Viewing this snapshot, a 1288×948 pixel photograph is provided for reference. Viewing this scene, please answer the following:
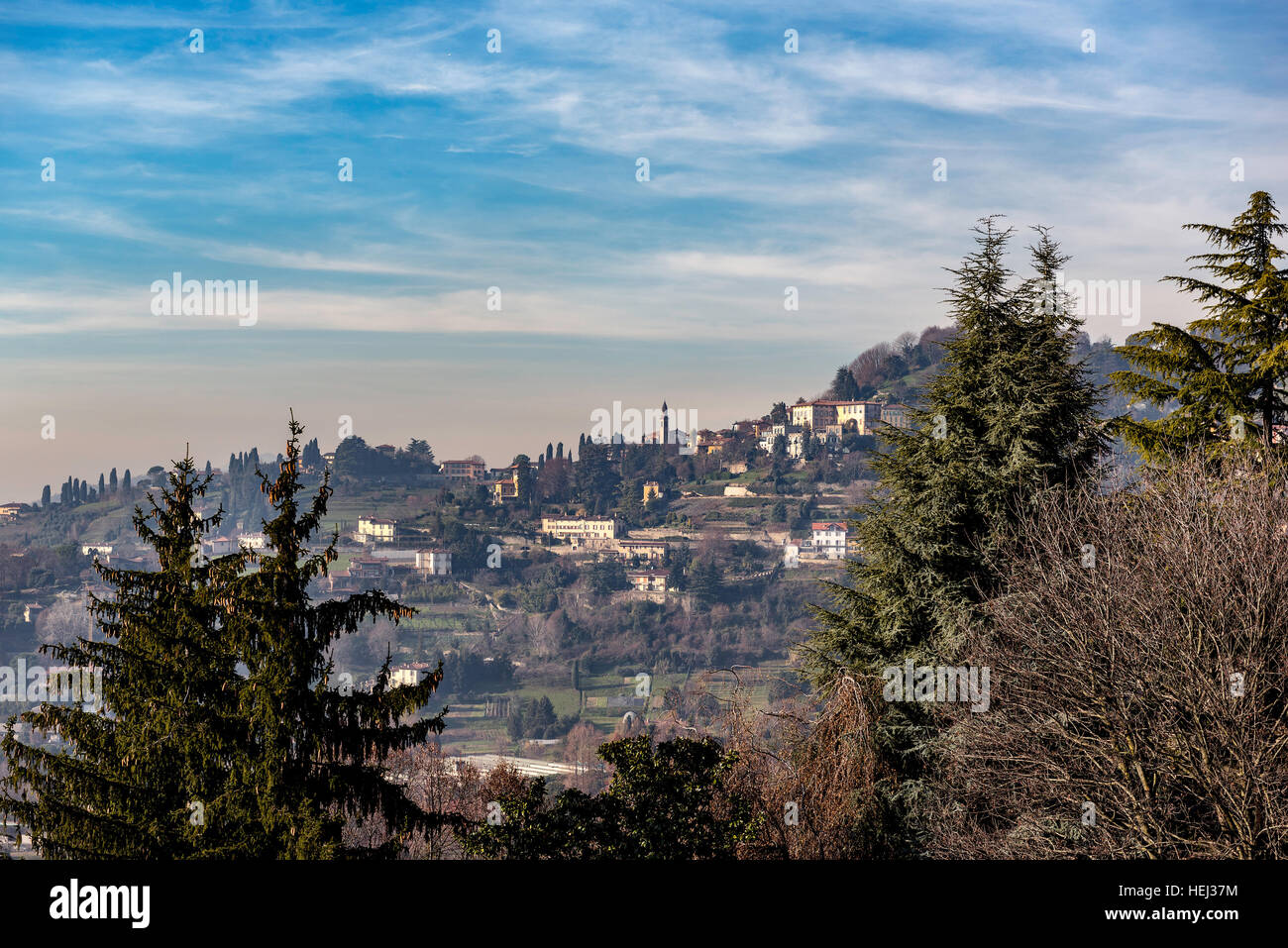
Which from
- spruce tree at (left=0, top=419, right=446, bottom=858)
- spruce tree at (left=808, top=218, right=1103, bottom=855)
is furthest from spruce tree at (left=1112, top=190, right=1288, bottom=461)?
spruce tree at (left=0, top=419, right=446, bottom=858)

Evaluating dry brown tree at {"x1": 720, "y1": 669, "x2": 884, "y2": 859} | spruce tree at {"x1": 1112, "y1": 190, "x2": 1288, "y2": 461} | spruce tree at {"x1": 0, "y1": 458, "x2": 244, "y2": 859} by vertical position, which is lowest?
dry brown tree at {"x1": 720, "y1": 669, "x2": 884, "y2": 859}

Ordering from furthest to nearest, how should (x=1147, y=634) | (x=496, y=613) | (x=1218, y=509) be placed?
(x=496, y=613) → (x=1218, y=509) → (x=1147, y=634)

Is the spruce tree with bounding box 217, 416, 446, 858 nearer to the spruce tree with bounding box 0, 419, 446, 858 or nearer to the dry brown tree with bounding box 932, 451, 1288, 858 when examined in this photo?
the spruce tree with bounding box 0, 419, 446, 858

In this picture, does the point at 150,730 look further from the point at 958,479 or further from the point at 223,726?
the point at 958,479

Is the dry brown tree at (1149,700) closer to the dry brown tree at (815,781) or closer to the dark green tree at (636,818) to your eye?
the dry brown tree at (815,781)
